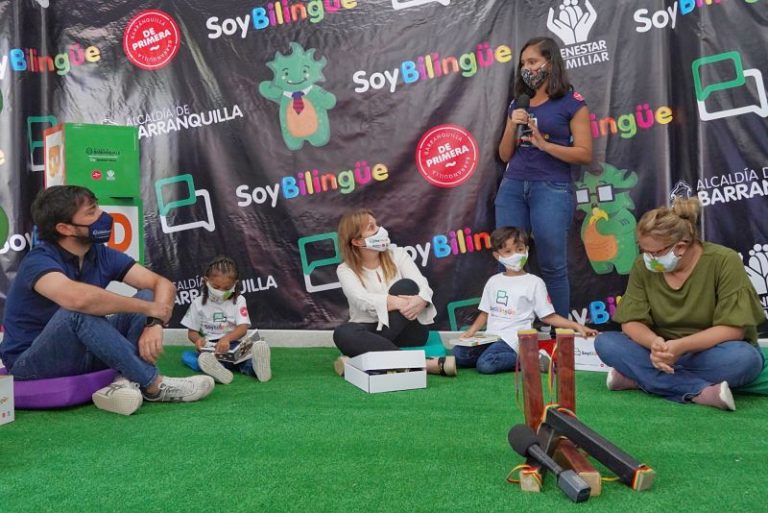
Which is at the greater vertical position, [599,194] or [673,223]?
[599,194]

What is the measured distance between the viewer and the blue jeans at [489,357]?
3.47 m

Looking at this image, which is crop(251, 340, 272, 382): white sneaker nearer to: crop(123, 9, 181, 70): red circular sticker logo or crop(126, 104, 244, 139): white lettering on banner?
crop(126, 104, 244, 139): white lettering on banner

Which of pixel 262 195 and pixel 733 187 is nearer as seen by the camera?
pixel 733 187

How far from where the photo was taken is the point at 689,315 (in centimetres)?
276

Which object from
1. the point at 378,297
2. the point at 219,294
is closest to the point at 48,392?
the point at 219,294

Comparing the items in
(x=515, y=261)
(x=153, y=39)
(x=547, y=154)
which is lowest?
(x=515, y=261)

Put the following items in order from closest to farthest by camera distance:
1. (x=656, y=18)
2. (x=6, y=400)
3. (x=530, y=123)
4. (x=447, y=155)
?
(x=6, y=400), (x=530, y=123), (x=656, y=18), (x=447, y=155)

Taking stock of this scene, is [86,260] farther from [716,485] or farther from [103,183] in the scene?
[716,485]

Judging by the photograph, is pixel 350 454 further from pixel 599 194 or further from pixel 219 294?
pixel 599 194

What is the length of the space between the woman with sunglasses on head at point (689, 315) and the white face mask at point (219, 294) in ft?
6.63

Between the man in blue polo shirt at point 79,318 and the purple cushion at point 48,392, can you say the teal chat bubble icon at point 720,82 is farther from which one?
the purple cushion at point 48,392

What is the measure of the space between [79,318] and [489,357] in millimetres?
1887

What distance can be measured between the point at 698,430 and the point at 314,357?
2303 millimetres

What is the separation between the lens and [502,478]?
6.10 ft
